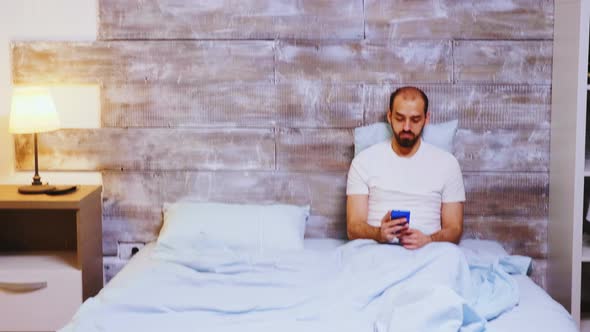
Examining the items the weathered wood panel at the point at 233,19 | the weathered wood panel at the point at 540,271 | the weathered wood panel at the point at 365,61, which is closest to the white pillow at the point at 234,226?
the weathered wood panel at the point at 365,61

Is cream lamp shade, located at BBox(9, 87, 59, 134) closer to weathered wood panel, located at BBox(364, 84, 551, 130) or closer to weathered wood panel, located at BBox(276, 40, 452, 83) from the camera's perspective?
weathered wood panel, located at BBox(276, 40, 452, 83)

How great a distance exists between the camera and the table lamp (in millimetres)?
2889

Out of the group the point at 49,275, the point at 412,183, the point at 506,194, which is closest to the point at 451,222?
the point at 412,183

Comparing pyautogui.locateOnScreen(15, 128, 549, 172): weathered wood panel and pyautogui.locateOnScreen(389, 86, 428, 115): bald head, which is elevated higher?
pyautogui.locateOnScreen(389, 86, 428, 115): bald head

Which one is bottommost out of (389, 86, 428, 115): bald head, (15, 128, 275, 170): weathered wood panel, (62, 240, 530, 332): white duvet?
(62, 240, 530, 332): white duvet

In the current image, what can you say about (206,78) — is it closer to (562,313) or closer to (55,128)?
(55,128)

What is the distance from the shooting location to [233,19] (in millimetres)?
3105

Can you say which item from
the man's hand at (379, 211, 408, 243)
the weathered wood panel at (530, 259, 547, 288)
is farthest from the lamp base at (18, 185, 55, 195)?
the weathered wood panel at (530, 259, 547, 288)

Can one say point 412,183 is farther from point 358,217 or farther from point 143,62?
point 143,62

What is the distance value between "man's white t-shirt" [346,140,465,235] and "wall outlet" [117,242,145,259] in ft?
3.30

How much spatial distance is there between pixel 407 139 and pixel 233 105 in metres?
0.79

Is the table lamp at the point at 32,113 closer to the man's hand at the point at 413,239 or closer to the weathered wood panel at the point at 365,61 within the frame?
the weathered wood panel at the point at 365,61

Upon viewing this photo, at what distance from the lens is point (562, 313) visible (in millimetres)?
2213

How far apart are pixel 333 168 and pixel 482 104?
0.71 meters
